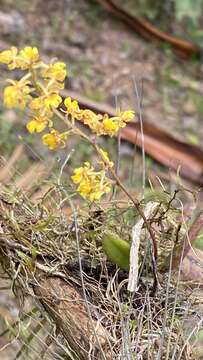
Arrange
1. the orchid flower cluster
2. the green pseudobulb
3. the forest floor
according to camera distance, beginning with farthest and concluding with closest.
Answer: the forest floor < the green pseudobulb < the orchid flower cluster

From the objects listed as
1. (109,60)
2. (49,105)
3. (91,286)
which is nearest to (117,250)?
(91,286)

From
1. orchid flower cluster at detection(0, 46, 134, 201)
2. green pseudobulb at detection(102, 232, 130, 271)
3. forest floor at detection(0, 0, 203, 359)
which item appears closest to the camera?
orchid flower cluster at detection(0, 46, 134, 201)

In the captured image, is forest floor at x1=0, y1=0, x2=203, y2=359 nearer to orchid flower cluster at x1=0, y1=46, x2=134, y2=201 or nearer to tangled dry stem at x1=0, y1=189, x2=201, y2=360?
tangled dry stem at x1=0, y1=189, x2=201, y2=360

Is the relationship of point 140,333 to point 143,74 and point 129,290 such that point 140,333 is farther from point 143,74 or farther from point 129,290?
point 143,74

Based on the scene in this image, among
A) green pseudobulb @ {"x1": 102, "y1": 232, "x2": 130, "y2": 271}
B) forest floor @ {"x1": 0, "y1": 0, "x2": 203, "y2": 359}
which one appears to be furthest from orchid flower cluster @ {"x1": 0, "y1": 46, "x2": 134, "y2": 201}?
forest floor @ {"x1": 0, "y1": 0, "x2": 203, "y2": 359}

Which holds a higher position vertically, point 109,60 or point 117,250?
point 109,60

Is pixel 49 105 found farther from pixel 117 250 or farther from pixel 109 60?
pixel 109 60
